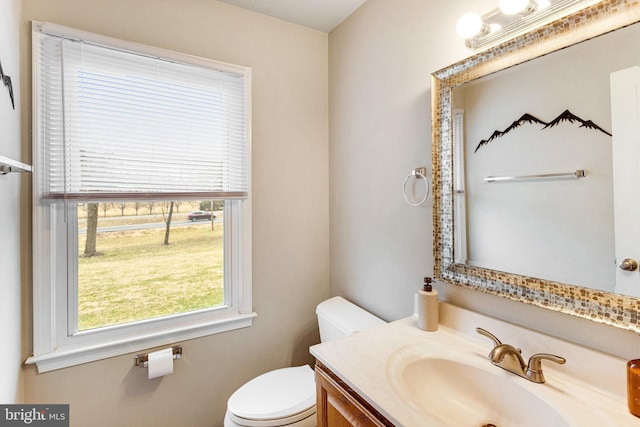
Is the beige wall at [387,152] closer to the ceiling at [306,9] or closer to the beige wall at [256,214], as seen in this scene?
the ceiling at [306,9]

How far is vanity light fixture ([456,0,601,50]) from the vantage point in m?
0.88

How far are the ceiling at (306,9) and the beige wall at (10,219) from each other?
0.97 meters

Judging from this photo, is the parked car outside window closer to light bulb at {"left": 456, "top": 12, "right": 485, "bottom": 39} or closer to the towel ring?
the towel ring

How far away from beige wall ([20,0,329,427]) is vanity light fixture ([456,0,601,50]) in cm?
104

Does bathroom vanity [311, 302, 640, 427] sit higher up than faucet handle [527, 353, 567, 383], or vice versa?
faucet handle [527, 353, 567, 383]

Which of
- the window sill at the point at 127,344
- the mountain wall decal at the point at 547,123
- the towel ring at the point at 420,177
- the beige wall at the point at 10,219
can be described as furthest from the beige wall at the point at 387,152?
the beige wall at the point at 10,219

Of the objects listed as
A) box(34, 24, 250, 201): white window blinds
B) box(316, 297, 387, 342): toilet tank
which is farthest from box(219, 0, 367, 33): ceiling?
box(316, 297, 387, 342): toilet tank

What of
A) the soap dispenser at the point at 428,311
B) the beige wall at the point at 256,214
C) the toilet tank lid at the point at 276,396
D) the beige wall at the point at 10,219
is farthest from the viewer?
the beige wall at the point at 256,214

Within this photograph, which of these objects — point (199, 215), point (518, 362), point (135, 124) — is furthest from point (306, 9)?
point (518, 362)

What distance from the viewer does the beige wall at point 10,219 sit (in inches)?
38.4

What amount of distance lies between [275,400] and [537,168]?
139 centimetres

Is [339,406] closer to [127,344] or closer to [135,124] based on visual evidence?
[127,344]

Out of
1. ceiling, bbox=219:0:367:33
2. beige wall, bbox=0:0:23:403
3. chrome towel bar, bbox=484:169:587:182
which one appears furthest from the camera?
ceiling, bbox=219:0:367:33

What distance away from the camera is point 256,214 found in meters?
1.74
